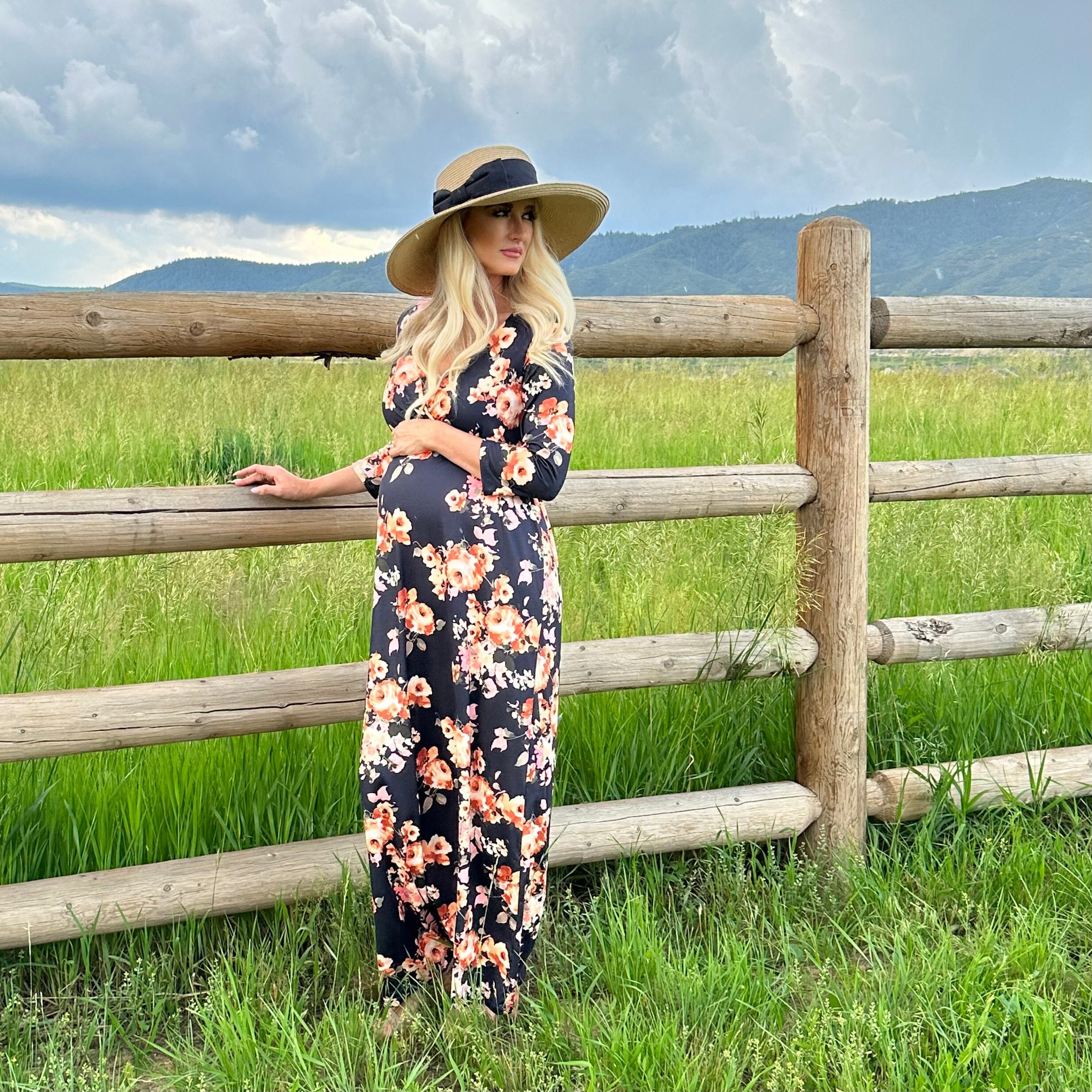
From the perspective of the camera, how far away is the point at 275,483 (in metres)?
3.03

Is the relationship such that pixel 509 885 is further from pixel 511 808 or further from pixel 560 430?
pixel 560 430

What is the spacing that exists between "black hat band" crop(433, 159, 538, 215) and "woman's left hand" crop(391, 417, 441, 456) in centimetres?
50

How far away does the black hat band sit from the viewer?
8.36 ft

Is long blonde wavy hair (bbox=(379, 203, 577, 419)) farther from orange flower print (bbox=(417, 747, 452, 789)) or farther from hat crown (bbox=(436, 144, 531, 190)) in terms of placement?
orange flower print (bbox=(417, 747, 452, 789))

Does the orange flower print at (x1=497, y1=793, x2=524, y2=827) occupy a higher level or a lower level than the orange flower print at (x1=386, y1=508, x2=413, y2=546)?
lower

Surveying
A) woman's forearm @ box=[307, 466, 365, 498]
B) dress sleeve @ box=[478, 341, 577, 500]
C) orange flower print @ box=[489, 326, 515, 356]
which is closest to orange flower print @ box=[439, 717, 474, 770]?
dress sleeve @ box=[478, 341, 577, 500]

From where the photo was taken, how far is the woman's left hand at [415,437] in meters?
2.57

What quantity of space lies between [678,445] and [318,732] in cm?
378

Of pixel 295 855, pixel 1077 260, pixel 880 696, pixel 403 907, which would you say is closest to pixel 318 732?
pixel 295 855

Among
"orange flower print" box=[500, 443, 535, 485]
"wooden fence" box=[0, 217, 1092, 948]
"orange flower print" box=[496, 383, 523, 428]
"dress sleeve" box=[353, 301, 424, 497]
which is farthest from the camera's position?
"wooden fence" box=[0, 217, 1092, 948]

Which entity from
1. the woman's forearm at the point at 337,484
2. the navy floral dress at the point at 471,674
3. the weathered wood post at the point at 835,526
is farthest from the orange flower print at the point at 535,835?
the weathered wood post at the point at 835,526

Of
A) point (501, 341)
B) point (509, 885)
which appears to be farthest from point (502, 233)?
point (509, 885)

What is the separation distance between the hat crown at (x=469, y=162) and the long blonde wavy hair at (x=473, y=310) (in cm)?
8

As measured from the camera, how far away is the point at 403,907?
2846 millimetres
